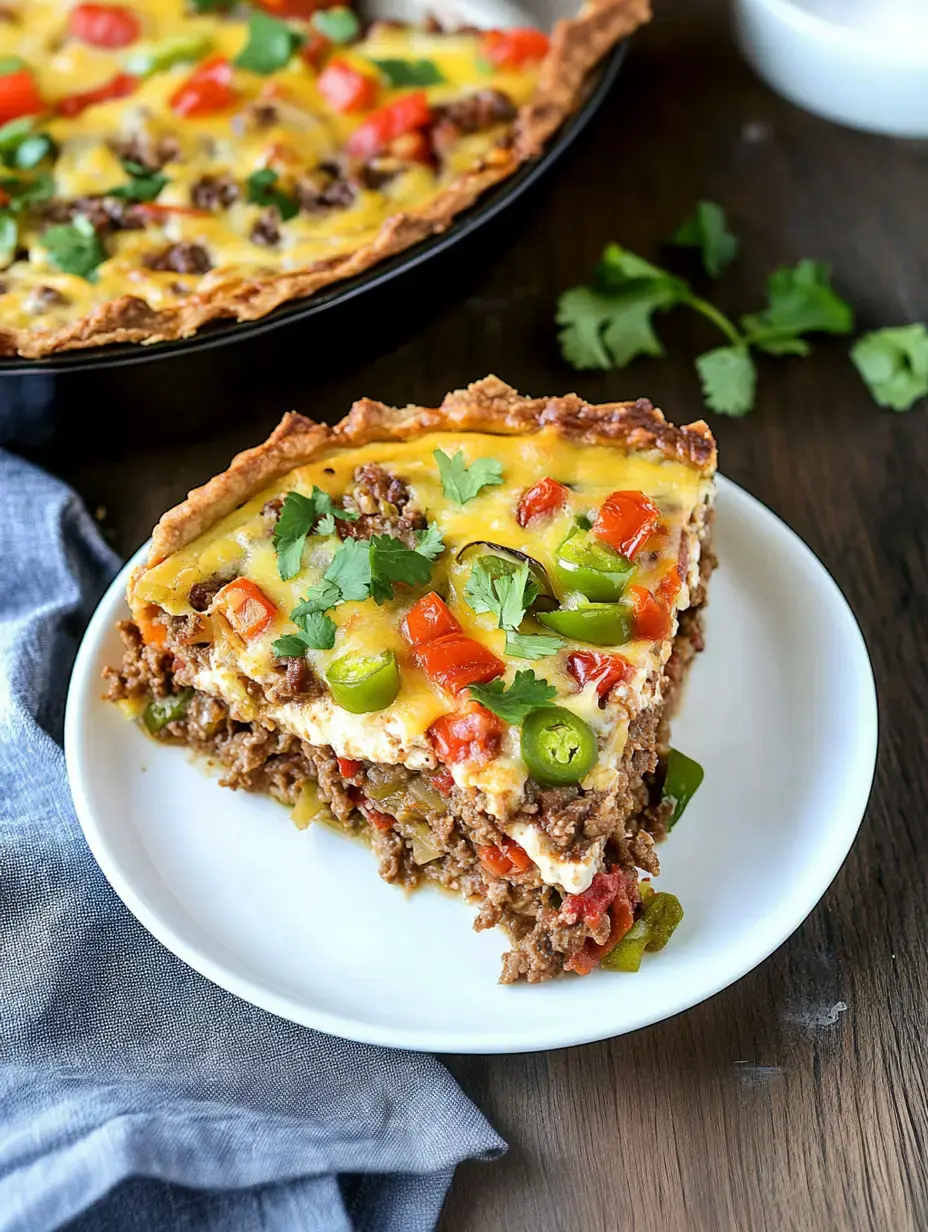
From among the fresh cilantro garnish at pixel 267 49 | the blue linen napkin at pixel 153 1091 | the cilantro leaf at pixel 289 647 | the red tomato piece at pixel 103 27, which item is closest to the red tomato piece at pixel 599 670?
the cilantro leaf at pixel 289 647

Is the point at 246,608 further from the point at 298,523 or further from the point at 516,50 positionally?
the point at 516,50

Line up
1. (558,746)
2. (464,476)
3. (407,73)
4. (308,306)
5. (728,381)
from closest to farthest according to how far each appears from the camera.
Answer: (558,746) → (464,476) → (308,306) → (728,381) → (407,73)

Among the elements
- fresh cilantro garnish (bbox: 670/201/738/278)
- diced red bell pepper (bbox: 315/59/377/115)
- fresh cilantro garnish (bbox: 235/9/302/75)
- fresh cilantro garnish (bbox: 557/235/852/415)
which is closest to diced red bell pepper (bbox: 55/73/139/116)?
fresh cilantro garnish (bbox: 235/9/302/75)

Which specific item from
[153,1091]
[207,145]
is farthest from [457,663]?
[207,145]

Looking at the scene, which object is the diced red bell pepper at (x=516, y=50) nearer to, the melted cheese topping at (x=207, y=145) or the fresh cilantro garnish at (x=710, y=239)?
the melted cheese topping at (x=207, y=145)

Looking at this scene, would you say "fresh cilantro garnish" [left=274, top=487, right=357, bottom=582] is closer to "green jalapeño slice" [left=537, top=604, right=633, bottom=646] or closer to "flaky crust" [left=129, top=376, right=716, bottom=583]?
"flaky crust" [left=129, top=376, right=716, bottom=583]

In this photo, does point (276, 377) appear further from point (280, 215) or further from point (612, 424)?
point (612, 424)
